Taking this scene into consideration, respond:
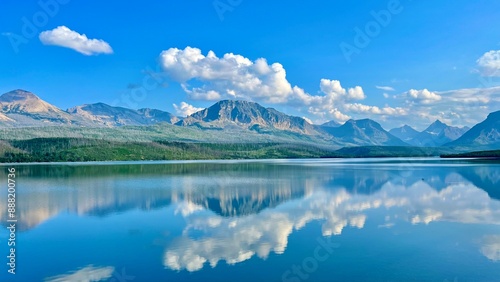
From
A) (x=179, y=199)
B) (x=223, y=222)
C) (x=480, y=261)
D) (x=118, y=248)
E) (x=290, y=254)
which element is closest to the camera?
(x=480, y=261)

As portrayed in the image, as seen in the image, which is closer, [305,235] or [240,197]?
[305,235]

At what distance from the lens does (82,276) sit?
19.7m

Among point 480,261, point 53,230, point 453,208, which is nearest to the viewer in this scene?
point 480,261

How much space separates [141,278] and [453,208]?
35609mm

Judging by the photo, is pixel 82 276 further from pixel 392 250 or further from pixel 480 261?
pixel 480 261

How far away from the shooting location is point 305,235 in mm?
28469

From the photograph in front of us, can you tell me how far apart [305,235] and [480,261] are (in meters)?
11.5

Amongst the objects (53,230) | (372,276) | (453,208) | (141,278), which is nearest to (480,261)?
(372,276)

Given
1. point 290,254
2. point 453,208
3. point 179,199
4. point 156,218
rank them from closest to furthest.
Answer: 1. point 290,254
2. point 156,218
3. point 453,208
4. point 179,199

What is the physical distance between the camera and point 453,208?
41.0 metres

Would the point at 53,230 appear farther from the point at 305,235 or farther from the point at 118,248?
A: the point at 305,235

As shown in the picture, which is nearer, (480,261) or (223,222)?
(480,261)

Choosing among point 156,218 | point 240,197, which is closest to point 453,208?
point 240,197

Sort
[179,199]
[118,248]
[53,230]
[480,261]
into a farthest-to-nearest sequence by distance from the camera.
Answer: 1. [179,199]
2. [53,230]
3. [118,248]
4. [480,261]
